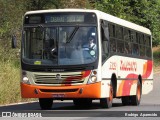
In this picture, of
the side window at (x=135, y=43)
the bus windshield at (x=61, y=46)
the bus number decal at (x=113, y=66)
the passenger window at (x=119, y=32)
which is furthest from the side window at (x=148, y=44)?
the bus windshield at (x=61, y=46)

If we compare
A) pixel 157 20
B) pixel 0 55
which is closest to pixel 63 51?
pixel 0 55

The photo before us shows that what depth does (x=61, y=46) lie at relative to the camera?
69.1 ft

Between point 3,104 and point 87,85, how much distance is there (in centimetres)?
517

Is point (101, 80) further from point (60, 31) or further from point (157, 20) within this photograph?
point (157, 20)

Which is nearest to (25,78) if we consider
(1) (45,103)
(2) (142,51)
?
(1) (45,103)

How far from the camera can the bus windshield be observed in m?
20.9

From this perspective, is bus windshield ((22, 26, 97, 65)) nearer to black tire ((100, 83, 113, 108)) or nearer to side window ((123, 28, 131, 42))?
black tire ((100, 83, 113, 108))

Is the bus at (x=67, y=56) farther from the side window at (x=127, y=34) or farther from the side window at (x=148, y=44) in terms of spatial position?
the side window at (x=148, y=44)

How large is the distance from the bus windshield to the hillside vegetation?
432cm

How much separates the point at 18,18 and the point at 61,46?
47.4 ft

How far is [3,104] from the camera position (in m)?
25.0

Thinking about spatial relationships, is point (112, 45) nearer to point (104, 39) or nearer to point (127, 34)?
point (104, 39)

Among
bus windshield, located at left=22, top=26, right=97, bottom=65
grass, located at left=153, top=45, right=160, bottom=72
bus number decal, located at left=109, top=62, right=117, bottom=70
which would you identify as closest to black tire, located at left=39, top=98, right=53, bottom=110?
bus windshield, located at left=22, top=26, right=97, bottom=65

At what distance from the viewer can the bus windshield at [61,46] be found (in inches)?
822
